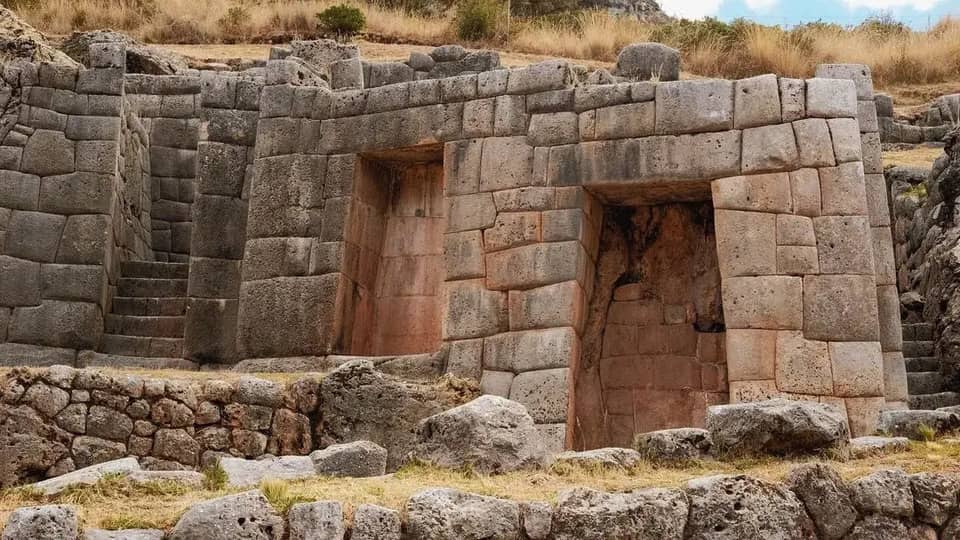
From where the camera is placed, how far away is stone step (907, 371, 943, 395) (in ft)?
45.2

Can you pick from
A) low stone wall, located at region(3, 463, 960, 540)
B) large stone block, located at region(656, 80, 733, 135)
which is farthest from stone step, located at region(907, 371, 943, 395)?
low stone wall, located at region(3, 463, 960, 540)

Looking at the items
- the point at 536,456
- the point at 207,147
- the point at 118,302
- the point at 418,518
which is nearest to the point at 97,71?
the point at 207,147

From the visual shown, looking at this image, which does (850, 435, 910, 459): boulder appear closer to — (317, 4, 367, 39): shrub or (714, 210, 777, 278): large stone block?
(714, 210, 777, 278): large stone block

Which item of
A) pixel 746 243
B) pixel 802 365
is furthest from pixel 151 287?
pixel 802 365

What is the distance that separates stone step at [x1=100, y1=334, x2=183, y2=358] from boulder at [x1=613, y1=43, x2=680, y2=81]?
17.9ft

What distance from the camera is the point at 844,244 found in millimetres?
12328

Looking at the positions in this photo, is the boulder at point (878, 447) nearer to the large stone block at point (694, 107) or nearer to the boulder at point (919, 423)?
the boulder at point (919, 423)

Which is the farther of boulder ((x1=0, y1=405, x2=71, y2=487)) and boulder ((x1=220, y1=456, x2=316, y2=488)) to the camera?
boulder ((x1=0, y1=405, x2=71, y2=487))

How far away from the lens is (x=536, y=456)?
870 cm

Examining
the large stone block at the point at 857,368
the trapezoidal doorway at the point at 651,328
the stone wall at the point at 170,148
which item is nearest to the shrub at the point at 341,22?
the stone wall at the point at 170,148

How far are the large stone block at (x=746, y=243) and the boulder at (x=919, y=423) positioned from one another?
3154 mm

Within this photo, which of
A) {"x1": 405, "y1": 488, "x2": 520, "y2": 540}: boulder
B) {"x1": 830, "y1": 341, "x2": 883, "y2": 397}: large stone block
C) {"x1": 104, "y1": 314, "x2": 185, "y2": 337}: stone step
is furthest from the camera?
{"x1": 104, "y1": 314, "x2": 185, "y2": 337}: stone step

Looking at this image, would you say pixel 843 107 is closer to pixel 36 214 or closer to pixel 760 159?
pixel 760 159

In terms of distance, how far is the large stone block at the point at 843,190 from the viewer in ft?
40.7
